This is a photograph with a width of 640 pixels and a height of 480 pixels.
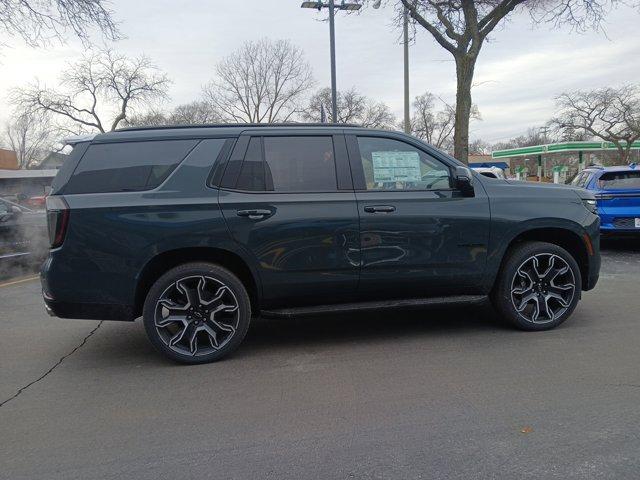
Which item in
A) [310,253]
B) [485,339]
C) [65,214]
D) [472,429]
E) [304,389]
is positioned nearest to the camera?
[472,429]

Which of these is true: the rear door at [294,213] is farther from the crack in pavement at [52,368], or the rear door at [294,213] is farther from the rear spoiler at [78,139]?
the crack in pavement at [52,368]

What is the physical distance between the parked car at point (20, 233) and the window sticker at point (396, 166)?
317 inches

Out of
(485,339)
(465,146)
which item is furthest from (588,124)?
(485,339)

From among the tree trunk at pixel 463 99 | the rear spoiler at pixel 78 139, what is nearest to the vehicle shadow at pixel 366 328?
the rear spoiler at pixel 78 139

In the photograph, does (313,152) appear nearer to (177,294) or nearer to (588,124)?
(177,294)

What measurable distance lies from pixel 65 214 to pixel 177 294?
1.08m

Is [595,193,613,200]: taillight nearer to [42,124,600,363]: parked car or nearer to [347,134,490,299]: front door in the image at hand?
[42,124,600,363]: parked car

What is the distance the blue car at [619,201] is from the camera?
9.02m

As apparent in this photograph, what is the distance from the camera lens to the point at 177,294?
4297 millimetres

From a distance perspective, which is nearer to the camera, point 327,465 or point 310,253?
point 327,465

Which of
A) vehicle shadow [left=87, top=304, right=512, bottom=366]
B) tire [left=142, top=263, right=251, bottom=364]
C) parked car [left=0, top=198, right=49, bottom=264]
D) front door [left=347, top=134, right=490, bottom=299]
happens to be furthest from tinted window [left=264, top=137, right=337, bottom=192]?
parked car [left=0, top=198, right=49, bottom=264]

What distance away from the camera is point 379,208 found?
4418 mm

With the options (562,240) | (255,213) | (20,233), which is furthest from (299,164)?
(20,233)

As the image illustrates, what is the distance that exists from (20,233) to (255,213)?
304 inches
